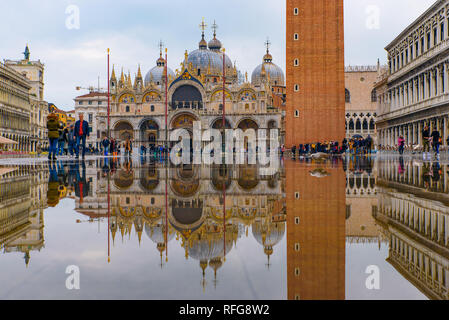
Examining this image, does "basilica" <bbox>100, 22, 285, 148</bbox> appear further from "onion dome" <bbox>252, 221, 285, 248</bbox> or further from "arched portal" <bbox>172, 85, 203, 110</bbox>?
"onion dome" <bbox>252, 221, 285, 248</bbox>

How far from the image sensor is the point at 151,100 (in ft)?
195

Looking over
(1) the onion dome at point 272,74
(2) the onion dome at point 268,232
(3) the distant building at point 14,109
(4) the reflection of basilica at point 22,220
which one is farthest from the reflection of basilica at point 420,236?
(1) the onion dome at point 272,74

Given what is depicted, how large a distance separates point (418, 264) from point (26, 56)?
7340cm

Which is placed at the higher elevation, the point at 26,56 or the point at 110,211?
the point at 26,56

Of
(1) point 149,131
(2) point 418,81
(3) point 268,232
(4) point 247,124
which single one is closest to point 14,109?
(1) point 149,131

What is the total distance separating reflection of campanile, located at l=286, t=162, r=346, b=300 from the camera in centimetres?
162

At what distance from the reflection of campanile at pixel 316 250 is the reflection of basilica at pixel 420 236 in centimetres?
26

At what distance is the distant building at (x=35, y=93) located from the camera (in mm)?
60438

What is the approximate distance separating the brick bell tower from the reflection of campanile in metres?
34.8

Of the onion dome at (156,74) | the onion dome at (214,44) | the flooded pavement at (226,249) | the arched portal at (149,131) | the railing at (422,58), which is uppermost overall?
the onion dome at (214,44)

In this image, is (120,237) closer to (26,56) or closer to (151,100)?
(151,100)

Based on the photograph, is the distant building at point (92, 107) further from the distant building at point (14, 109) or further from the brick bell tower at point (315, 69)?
the brick bell tower at point (315, 69)

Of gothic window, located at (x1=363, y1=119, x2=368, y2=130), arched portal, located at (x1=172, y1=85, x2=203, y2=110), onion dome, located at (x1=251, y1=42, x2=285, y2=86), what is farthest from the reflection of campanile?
onion dome, located at (x1=251, y1=42, x2=285, y2=86)
